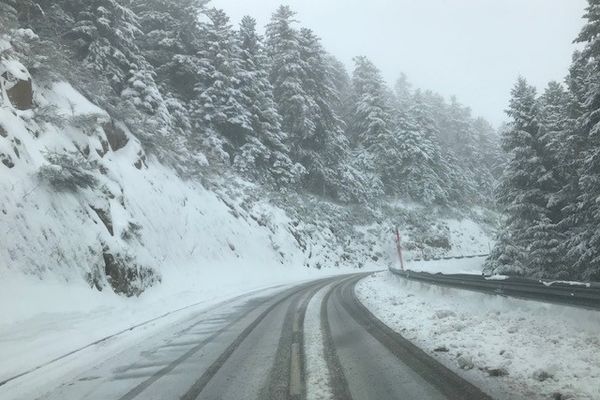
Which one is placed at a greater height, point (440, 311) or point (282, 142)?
point (282, 142)

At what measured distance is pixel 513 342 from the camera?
720cm

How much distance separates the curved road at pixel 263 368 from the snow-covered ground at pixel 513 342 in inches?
15.0

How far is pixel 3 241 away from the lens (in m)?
10.3

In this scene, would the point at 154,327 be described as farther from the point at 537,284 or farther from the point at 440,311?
the point at 537,284

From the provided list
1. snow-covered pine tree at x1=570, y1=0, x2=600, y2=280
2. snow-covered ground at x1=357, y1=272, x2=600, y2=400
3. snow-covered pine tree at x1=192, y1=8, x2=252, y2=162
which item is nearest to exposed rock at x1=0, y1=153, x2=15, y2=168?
snow-covered ground at x1=357, y1=272, x2=600, y2=400

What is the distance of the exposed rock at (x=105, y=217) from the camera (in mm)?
14660

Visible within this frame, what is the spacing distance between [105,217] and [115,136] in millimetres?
6414

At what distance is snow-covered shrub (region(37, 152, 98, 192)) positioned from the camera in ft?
41.9

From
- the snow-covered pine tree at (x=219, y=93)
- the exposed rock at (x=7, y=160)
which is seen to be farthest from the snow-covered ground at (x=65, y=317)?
the snow-covered pine tree at (x=219, y=93)

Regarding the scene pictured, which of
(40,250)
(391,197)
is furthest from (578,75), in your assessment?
(391,197)

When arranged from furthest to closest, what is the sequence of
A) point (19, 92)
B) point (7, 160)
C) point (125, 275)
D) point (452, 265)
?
Answer: point (452, 265) < point (19, 92) < point (125, 275) < point (7, 160)

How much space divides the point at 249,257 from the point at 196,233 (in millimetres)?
5870

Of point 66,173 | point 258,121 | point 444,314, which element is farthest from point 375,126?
point 444,314

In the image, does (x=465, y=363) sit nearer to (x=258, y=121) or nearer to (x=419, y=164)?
(x=258, y=121)
